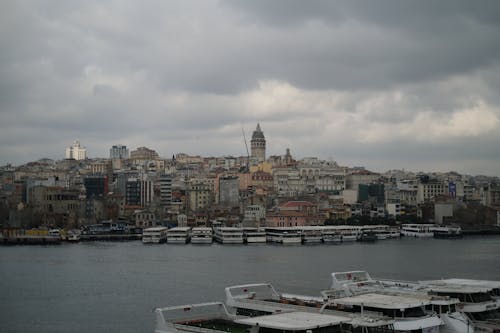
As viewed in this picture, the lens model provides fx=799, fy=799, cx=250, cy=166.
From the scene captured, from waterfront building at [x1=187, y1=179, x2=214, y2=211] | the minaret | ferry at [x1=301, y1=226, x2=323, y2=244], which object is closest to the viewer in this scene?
ferry at [x1=301, y1=226, x2=323, y2=244]

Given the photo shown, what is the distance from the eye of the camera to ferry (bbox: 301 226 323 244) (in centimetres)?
4206

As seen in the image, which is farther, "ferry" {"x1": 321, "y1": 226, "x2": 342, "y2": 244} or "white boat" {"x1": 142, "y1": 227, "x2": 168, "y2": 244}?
"ferry" {"x1": 321, "y1": 226, "x2": 342, "y2": 244}

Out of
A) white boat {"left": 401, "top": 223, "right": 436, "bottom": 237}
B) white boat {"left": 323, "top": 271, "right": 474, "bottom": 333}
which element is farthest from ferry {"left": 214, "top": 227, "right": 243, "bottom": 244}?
white boat {"left": 323, "top": 271, "right": 474, "bottom": 333}

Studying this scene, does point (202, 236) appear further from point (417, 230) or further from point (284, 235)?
point (417, 230)

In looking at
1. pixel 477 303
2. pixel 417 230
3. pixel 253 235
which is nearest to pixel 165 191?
pixel 253 235

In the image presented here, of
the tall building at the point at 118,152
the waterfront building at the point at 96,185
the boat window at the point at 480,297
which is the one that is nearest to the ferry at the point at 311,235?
the waterfront building at the point at 96,185

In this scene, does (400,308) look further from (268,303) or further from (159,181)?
(159,181)

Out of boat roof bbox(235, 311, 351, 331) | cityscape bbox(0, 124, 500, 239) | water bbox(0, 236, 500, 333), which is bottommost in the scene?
water bbox(0, 236, 500, 333)

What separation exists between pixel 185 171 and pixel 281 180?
12.9 metres

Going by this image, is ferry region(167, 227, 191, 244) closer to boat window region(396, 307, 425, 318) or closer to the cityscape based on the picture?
the cityscape

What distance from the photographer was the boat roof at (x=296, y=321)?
9781 mm

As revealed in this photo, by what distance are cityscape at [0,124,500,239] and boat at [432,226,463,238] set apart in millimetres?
3933

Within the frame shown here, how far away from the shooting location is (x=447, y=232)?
47.8 metres

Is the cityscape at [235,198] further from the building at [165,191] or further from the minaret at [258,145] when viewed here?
the minaret at [258,145]
